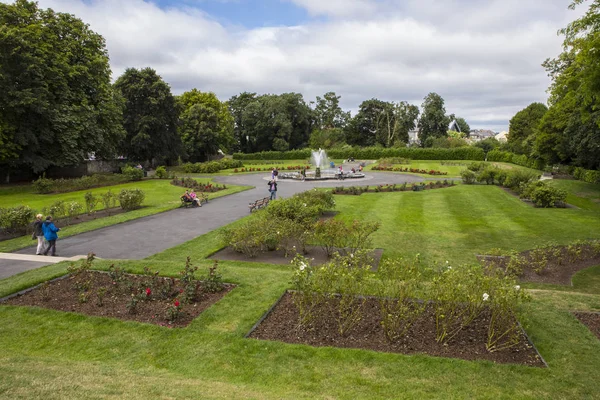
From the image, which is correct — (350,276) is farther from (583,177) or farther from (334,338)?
(583,177)

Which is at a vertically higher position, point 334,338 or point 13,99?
point 13,99

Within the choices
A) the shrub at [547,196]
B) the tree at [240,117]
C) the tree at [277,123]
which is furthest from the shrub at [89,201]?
the tree at [240,117]

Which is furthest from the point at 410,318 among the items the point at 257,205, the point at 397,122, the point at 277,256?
the point at 397,122

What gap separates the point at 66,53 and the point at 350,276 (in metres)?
37.0

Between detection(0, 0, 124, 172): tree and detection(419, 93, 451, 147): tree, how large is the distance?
6654 centimetres

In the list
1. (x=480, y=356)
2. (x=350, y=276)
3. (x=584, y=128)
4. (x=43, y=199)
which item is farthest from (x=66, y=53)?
(x=584, y=128)

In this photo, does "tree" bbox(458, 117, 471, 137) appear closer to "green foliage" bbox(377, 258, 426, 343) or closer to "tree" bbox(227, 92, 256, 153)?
"tree" bbox(227, 92, 256, 153)

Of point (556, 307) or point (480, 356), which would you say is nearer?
point (480, 356)

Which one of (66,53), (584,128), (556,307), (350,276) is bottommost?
(556,307)

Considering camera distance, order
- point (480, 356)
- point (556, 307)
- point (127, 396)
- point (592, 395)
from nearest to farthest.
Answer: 1. point (127, 396)
2. point (592, 395)
3. point (480, 356)
4. point (556, 307)

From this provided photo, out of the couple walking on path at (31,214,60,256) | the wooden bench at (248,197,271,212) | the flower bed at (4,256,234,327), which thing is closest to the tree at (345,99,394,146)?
the wooden bench at (248,197,271,212)

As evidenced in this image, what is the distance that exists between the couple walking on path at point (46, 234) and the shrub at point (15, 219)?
147 inches

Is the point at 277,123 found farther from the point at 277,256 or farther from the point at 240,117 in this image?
the point at 277,256

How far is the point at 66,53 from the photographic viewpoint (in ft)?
112
